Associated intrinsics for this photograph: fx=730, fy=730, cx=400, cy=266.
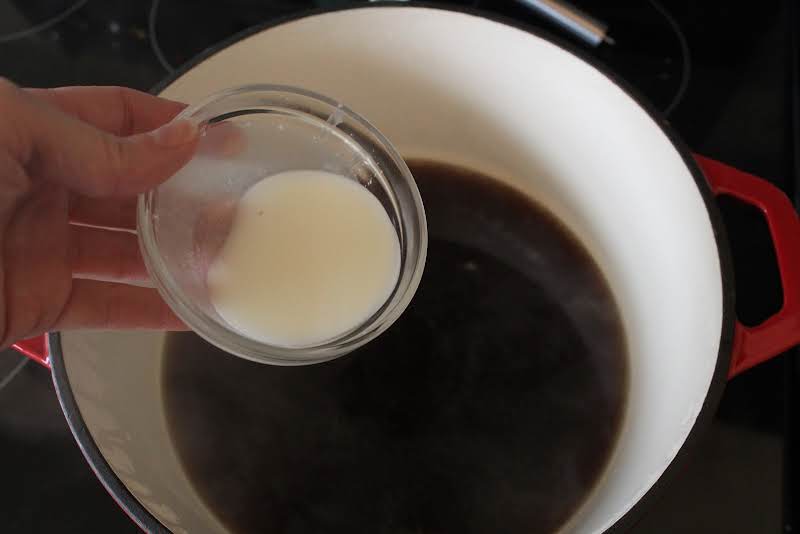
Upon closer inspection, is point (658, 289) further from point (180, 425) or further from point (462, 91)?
point (180, 425)

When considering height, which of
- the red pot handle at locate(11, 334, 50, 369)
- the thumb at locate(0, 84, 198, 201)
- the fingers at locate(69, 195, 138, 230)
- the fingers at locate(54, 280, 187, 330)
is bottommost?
the red pot handle at locate(11, 334, 50, 369)

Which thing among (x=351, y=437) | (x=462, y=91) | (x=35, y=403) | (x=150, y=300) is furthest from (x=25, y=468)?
(x=462, y=91)

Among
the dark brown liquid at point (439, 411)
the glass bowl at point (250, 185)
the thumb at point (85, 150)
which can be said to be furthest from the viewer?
the dark brown liquid at point (439, 411)

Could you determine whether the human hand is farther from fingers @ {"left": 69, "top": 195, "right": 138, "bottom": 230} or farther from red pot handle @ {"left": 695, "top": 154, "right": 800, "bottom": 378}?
red pot handle @ {"left": 695, "top": 154, "right": 800, "bottom": 378}

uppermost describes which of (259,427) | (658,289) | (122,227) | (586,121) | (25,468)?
(586,121)

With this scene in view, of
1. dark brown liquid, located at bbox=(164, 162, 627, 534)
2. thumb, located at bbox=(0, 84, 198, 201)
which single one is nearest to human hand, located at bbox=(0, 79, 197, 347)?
thumb, located at bbox=(0, 84, 198, 201)

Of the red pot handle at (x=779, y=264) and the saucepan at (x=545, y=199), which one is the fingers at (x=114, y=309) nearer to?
the saucepan at (x=545, y=199)

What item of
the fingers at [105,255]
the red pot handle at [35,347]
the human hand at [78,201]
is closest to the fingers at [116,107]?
the human hand at [78,201]
